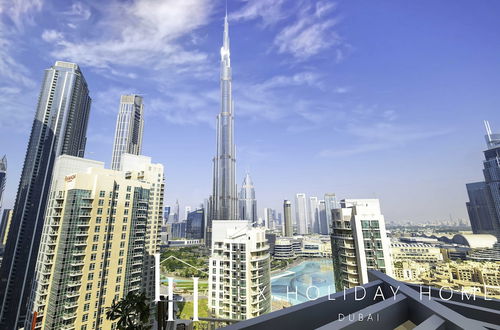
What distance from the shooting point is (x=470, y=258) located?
223 feet

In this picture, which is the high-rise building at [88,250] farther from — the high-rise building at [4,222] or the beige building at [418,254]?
the high-rise building at [4,222]

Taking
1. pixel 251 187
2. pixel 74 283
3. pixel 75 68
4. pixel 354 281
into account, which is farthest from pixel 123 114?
pixel 354 281

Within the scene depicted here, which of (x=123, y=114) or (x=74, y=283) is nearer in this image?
(x=74, y=283)

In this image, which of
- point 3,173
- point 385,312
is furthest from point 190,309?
point 3,173

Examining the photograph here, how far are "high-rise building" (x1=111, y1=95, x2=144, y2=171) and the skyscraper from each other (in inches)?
3123

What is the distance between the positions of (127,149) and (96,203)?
9795 centimetres

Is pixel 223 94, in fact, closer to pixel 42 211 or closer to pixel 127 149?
pixel 127 149

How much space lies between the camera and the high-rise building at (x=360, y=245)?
19.5 meters

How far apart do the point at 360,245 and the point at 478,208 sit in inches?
5183

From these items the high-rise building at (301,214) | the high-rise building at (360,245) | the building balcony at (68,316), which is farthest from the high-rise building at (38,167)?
the high-rise building at (301,214)

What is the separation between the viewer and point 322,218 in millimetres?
170750

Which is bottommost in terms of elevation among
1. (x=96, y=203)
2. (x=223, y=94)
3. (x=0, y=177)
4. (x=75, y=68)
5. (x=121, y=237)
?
(x=121, y=237)

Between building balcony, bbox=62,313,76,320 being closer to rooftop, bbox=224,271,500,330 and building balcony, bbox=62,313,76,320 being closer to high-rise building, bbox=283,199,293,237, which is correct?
rooftop, bbox=224,271,500,330

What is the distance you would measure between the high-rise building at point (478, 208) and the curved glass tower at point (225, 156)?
113508mm
